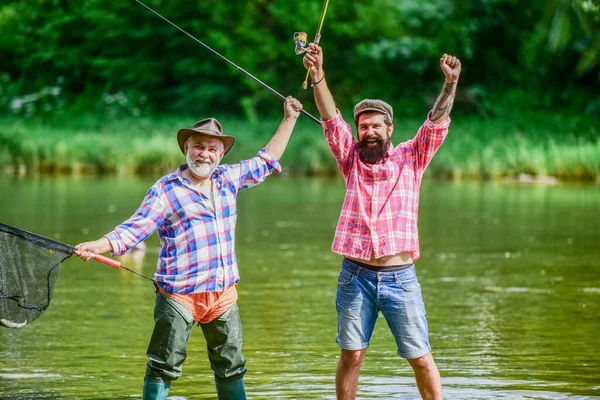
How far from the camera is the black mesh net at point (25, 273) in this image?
5.98 m

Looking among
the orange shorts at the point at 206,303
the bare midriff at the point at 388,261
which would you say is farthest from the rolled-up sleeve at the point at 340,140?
the orange shorts at the point at 206,303

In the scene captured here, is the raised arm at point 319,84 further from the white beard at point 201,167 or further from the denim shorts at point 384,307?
the denim shorts at point 384,307

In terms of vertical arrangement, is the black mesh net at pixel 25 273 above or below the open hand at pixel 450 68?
below

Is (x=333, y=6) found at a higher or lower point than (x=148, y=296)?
higher

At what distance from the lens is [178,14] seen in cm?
5112

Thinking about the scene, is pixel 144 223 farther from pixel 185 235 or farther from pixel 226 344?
pixel 226 344

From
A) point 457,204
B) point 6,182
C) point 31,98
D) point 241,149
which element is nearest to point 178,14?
point 31,98

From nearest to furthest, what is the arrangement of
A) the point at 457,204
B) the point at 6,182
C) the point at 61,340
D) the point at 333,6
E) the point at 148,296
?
1. the point at 61,340
2. the point at 148,296
3. the point at 457,204
4. the point at 6,182
5. the point at 333,6

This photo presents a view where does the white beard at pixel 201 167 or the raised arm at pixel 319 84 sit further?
the raised arm at pixel 319 84

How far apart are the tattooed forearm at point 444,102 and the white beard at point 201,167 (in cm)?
111

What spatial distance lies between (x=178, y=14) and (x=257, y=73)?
5.67 meters

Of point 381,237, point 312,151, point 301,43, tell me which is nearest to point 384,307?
point 381,237

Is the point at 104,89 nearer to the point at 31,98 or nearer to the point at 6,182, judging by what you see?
the point at 31,98

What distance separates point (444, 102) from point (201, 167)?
1211mm
